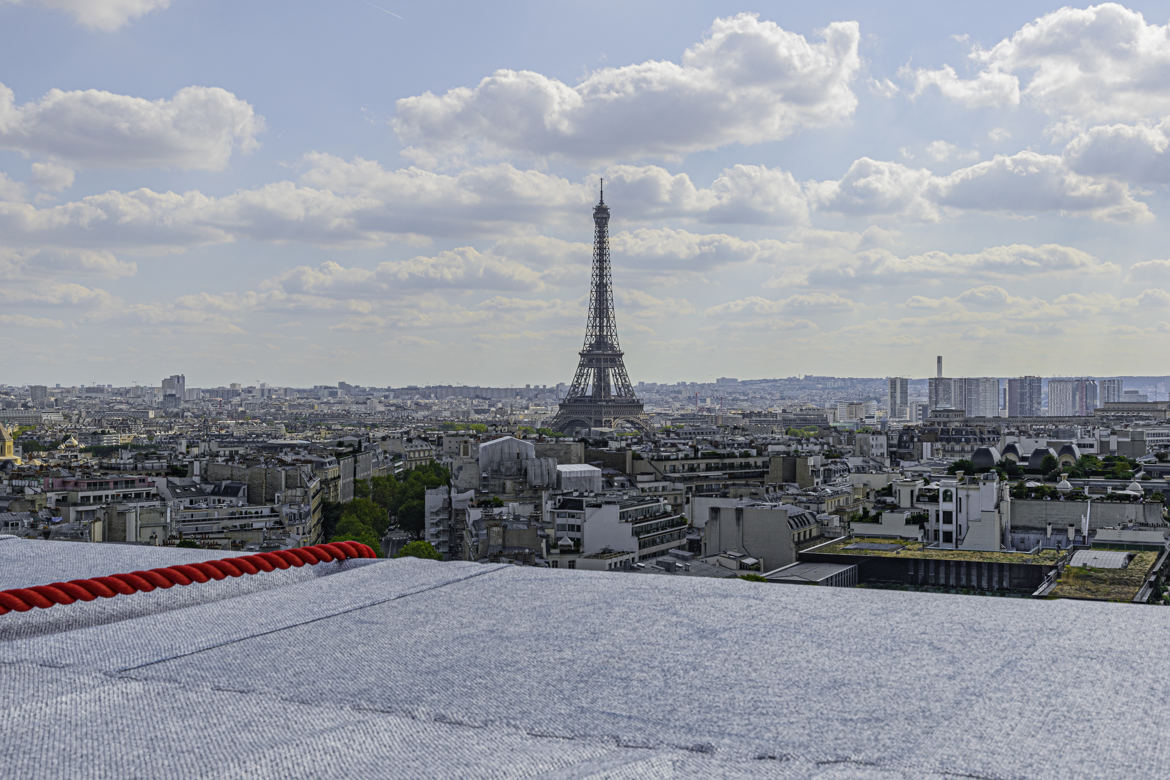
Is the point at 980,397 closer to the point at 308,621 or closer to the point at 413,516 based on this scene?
the point at 413,516

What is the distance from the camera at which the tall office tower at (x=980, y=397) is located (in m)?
128

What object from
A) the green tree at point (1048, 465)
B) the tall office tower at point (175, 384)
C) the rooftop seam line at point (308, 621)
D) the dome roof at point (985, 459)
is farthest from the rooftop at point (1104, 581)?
the tall office tower at point (175, 384)

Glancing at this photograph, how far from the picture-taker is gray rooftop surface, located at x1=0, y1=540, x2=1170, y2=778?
4.80 feet

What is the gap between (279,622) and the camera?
226 centimetres

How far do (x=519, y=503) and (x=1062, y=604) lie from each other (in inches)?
861

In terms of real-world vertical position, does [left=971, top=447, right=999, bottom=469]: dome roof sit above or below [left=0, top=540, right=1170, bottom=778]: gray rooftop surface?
below

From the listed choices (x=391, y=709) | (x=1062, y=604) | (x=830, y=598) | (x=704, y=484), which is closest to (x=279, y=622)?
(x=391, y=709)

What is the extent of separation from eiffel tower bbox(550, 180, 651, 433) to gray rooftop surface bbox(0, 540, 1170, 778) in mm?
58362

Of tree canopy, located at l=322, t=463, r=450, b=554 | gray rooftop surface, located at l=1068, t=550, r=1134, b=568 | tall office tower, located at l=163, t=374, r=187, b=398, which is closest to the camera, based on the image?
gray rooftop surface, located at l=1068, t=550, r=1134, b=568

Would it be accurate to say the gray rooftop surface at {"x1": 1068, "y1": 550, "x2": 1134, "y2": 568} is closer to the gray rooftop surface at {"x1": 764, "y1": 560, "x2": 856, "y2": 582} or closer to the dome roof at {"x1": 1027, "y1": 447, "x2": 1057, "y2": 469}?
the gray rooftop surface at {"x1": 764, "y1": 560, "x2": 856, "y2": 582}

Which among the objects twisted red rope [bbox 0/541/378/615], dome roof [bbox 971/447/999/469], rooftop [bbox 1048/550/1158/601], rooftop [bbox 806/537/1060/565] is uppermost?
twisted red rope [bbox 0/541/378/615]

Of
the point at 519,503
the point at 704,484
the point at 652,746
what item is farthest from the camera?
the point at 704,484

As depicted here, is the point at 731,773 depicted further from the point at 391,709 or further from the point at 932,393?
the point at 932,393

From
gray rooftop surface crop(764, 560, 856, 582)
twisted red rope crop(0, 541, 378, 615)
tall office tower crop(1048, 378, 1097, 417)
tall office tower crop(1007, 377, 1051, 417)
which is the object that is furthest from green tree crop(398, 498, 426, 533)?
tall office tower crop(1007, 377, 1051, 417)
